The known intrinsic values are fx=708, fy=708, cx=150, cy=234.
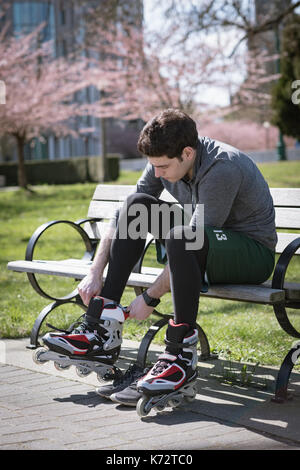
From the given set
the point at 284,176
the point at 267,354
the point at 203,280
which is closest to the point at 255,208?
the point at 203,280

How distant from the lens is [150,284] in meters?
3.36

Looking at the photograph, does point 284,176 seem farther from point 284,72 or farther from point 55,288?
point 55,288

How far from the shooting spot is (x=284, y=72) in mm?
14859

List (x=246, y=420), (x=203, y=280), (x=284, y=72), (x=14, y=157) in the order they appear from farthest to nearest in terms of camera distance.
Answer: (x=14, y=157) < (x=284, y=72) < (x=203, y=280) < (x=246, y=420)

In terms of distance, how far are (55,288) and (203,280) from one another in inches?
125

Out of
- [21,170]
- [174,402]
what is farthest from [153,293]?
[21,170]

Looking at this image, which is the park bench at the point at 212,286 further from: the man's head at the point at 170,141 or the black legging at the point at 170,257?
the man's head at the point at 170,141

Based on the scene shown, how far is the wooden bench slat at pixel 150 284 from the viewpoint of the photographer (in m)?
3.03

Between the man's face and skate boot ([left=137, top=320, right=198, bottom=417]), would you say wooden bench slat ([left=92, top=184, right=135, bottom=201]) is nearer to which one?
the man's face

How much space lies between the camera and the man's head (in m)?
3.10

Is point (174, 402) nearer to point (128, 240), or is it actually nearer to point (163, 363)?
point (163, 363)

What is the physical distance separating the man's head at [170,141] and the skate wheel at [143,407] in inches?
40.7

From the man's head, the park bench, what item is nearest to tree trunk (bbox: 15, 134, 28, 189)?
the park bench

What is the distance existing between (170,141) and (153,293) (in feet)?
2.20
